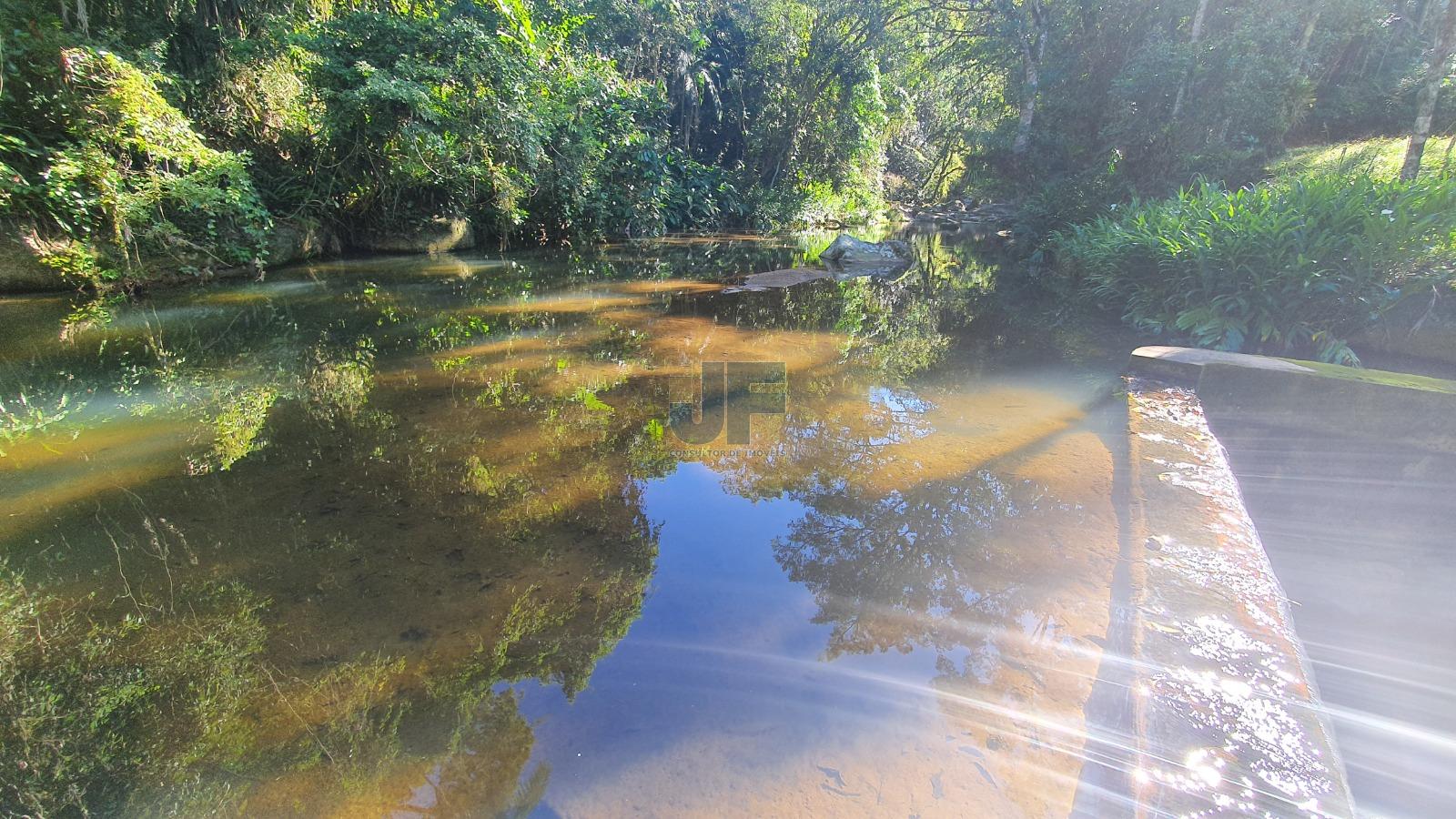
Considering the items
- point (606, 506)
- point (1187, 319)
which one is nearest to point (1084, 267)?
point (1187, 319)

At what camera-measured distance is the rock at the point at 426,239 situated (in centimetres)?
1229

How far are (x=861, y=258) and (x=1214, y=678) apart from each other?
11.6 m

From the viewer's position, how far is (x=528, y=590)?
241 cm

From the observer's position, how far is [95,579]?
238 centimetres

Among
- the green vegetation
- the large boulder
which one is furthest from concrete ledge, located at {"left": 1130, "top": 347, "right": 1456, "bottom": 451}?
the large boulder

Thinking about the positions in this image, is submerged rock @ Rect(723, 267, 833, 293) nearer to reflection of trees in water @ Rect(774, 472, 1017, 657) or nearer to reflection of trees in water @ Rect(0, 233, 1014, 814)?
reflection of trees in water @ Rect(0, 233, 1014, 814)

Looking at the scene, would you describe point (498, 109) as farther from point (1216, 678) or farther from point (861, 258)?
point (1216, 678)

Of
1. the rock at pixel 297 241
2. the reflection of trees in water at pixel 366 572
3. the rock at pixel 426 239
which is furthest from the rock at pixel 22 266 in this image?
the rock at pixel 426 239

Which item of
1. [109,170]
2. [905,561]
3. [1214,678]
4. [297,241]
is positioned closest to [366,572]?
[905,561]

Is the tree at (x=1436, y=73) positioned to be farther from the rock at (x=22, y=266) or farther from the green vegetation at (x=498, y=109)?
the rock at (x=22, y=266)

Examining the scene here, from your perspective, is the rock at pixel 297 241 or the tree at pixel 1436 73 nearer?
the tree at pixel 1436 73

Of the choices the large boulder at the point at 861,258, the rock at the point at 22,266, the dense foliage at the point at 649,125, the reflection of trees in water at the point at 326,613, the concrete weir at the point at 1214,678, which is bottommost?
the reflection of trees in water at the point at 326,613

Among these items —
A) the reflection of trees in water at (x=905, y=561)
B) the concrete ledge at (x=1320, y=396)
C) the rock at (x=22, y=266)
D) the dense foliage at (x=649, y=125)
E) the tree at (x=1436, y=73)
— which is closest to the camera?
the reflection of trees in water at (x=905, y=561)

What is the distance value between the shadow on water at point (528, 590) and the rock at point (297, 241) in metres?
4.92
